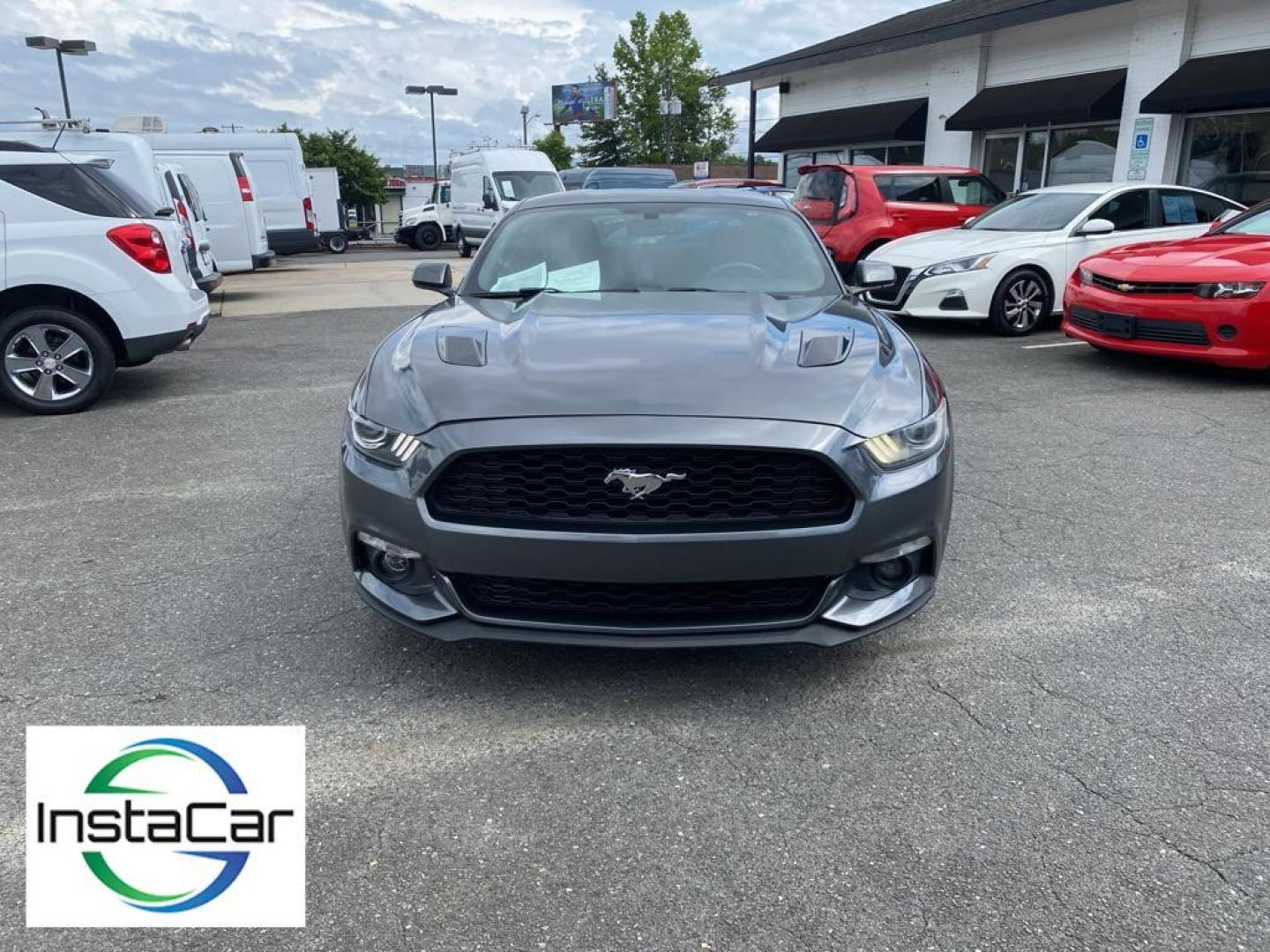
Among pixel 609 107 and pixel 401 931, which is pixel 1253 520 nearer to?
pixel 401 931

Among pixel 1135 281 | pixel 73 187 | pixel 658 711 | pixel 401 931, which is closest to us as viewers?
pixel 401 931

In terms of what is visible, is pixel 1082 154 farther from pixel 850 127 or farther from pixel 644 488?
pixel 644 488

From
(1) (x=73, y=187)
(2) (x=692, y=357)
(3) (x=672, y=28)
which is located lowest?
(2) (x=692, y=357)

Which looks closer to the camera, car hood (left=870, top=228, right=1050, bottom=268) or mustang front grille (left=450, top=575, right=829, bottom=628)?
mustang front grille (left=450, top=575, right=829, bottom=628)

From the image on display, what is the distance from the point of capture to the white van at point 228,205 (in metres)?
15.0

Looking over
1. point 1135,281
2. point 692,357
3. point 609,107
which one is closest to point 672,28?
point 609,107

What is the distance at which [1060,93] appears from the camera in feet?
58.5

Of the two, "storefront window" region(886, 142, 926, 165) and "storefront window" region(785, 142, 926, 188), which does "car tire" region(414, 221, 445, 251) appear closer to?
"storefront window" region(785, 142, 926, 188)

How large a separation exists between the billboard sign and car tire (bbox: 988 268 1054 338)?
205ft

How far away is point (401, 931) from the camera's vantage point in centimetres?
208

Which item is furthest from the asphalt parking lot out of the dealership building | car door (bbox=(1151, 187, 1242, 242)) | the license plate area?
the dealership building

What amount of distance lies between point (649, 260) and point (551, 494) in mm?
1780

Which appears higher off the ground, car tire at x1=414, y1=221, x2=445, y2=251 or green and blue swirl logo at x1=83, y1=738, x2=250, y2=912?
car tire at x1=414, y1=221, x2=445, y2=251

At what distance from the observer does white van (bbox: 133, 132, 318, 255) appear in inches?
774
